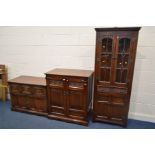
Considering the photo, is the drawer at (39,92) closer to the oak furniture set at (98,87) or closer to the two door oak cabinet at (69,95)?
the oak furniture set at (98,87)

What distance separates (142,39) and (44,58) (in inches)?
83.2

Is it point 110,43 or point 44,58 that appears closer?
point 110,43

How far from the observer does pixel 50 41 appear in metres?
3.12

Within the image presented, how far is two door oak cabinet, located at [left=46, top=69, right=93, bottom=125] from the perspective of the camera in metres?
2.54

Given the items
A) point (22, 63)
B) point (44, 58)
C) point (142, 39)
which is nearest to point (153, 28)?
point (142, 39)

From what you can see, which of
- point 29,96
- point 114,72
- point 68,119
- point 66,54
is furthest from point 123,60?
point 29,96

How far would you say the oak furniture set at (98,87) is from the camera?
90.1 inches

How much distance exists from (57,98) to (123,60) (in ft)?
4.69

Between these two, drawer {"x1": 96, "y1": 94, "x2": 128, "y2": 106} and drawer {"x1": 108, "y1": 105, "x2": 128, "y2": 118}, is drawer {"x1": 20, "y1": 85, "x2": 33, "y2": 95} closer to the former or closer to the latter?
drawer {"x1": 96, "y1": 94, "x2": 128, "y2": 106}

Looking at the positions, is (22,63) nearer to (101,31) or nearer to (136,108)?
(101,31)

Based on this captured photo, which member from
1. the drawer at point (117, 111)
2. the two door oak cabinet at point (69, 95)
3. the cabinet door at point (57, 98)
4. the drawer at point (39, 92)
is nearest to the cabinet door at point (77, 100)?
the two door oak cabinet at point (69, 95)

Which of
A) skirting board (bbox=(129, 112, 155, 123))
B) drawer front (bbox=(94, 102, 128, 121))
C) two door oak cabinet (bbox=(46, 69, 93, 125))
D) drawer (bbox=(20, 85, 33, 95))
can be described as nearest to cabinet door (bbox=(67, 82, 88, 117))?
two door oak cabinet (bbox=(46, 69, 93, 125))

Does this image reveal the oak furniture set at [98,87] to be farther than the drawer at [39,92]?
No

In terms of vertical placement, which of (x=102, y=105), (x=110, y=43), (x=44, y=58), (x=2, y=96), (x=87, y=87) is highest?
(x=110, y=43)
